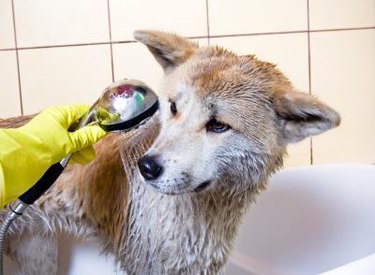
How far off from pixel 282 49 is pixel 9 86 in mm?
881

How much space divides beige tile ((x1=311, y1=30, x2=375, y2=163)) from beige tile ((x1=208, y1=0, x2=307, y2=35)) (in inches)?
3.9

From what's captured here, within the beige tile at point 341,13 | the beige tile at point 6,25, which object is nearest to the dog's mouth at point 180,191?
the beige tile at point 6,25

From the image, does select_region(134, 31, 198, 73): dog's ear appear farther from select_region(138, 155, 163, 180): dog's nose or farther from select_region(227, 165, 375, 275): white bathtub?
select_region(227, 165, 375, 275): white bathtub

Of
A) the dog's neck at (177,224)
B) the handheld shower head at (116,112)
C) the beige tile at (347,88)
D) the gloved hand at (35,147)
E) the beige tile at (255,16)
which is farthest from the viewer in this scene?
the beige tile at (347,88)

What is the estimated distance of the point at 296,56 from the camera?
1.62m

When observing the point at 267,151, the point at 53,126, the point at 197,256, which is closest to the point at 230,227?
the point at 197,256

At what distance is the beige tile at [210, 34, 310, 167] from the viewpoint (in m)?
1.57

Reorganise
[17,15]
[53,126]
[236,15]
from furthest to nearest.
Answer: [236,15]
[17,15]
[53,126]

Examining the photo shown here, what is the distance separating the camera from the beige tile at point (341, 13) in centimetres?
162

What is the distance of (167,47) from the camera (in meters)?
0.99

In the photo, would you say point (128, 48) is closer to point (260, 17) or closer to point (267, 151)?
point (260, 17)

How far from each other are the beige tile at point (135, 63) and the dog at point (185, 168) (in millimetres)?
482

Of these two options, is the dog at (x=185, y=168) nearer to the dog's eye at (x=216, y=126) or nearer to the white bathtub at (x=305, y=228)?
the dog's eye at (x=216, y=126)

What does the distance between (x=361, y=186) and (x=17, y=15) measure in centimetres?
117
